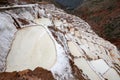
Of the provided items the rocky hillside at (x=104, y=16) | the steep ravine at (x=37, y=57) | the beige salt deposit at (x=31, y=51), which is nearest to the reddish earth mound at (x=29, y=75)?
the steep ravine at (x=37, y=57)

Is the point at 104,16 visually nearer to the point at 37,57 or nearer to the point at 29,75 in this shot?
the point at 37,57

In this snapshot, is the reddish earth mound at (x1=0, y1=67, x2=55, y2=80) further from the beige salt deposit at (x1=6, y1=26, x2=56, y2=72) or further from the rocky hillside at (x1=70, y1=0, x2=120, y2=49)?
the rocky hillside at (x1=70, y1=0, x2=120, y2=49)

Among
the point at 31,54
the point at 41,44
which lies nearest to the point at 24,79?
the point at 31,54

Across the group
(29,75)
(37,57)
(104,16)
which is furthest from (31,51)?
(104,16)

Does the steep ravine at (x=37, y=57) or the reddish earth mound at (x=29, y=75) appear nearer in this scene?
the reddish earth mound at (x=29, y=75)

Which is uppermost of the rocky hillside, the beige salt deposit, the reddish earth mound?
the reddish earth mound

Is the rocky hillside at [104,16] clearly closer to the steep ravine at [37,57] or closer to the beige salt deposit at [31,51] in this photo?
the steep ravine at [37,57]

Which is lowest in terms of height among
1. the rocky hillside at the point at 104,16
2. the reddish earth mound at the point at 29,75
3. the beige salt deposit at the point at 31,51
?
Answer: the rocky hillside at the point at 104,16

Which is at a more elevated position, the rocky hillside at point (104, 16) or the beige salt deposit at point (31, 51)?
the beige salt deposit at point (31, 51)

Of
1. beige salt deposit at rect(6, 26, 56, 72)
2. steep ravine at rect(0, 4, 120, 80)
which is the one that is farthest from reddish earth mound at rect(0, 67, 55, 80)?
beige salt deposit at rect(6, 26, 56, 72)
